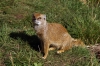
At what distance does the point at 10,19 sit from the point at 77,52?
5.84 feet

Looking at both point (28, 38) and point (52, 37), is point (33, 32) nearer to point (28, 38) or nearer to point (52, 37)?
point (28, 38)

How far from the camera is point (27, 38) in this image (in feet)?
20.3

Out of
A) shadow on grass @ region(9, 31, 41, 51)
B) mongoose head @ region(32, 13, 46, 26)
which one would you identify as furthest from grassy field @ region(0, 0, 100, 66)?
mongoose head @ region(32, 13, 46, 26)

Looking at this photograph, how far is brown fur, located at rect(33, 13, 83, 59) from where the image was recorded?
5520mm

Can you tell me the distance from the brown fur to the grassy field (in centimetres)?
14

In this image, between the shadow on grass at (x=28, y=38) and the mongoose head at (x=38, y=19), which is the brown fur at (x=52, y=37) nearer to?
the mongoose head at (x=38, y=19)

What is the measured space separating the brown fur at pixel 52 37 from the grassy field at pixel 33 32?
138 millimetres

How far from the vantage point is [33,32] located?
646cm

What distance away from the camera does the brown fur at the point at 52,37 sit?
552 cm

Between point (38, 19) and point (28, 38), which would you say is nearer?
point (38, 19)

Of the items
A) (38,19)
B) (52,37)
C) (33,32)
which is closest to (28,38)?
(33,32)

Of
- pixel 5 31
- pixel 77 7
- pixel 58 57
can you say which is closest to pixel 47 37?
pixel 58 57

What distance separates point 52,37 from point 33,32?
0.76m

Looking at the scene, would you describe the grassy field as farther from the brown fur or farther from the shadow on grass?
the brown fur
